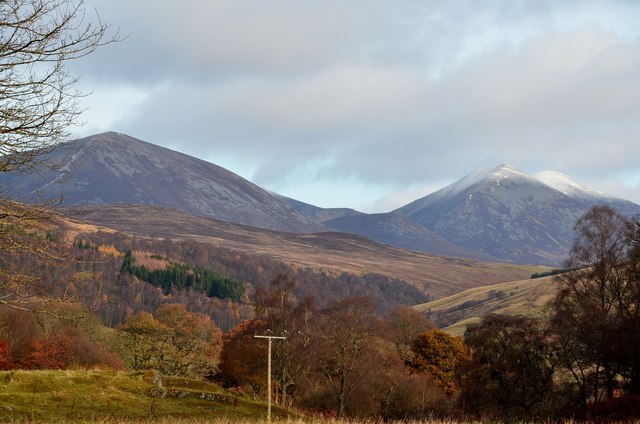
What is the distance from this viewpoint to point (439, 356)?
323 feet

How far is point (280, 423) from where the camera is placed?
17906 millimetres

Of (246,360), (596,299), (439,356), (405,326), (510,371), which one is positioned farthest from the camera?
(405,326)

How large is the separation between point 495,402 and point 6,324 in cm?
6519

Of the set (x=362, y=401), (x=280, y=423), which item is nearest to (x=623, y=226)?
(x=362, y=401)

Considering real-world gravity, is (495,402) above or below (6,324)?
below

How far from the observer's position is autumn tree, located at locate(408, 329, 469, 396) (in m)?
96.4

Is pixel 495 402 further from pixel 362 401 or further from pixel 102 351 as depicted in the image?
pixel 102 351

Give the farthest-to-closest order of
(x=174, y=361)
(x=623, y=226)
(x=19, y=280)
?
1. (x=174, y=361)
2. (x=623, y=226)
3. (x=19, y=280)

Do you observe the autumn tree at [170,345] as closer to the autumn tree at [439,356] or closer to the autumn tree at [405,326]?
the autumn tree at [405,326]

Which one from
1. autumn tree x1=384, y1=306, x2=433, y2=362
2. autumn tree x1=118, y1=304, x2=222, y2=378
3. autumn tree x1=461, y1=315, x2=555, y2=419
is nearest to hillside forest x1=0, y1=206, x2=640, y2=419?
autumn tree x1=461, y1=315, x2=555, y2=419

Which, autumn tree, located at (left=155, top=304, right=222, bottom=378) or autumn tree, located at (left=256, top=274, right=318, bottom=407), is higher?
autumn tree, located at (left=256, top=274, right=318, bottom=407)

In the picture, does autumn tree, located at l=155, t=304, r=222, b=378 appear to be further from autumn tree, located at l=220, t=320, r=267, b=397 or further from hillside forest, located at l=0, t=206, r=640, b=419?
autumn tree, located at l=220, t=320, r=267, b=397

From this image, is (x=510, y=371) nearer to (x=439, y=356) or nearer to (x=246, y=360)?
(x=439, y=356)

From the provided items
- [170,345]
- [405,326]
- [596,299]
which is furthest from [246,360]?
[596,299]
